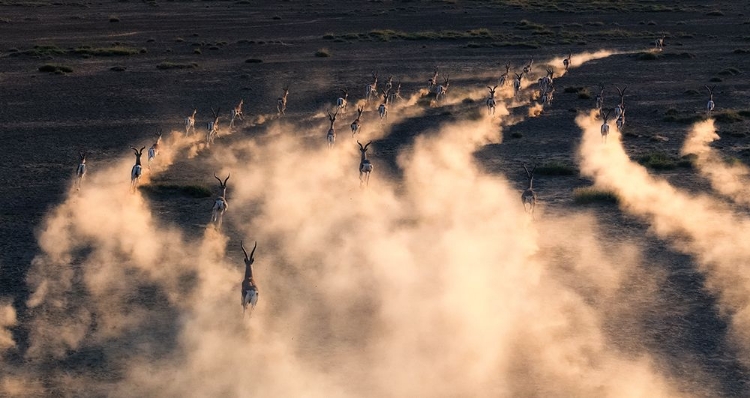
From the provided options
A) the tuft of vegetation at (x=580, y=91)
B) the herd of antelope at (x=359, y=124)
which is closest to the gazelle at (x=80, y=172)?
the herd of antelope at (x=359, y=124)

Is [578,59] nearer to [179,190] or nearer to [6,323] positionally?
[179,190]

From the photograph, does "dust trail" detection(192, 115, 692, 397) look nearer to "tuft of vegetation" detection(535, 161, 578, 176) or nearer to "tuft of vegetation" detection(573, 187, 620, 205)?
"tuft of vegetation" detection(535, 161, 578, 176)

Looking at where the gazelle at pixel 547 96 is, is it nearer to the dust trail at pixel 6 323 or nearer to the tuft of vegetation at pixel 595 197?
the tuft of vegetation at pixel 595 197

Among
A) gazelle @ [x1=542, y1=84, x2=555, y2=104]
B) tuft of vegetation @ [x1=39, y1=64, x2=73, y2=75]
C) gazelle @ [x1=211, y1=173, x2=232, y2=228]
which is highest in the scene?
tuft of vegetation @ [x1=39, y1=64, x2=73, y2=75]

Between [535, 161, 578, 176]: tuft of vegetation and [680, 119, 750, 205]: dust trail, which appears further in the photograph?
[535, 161, 578, 176]: tuft of vegetation

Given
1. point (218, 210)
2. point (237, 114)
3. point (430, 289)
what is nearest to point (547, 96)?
point (237, 114)

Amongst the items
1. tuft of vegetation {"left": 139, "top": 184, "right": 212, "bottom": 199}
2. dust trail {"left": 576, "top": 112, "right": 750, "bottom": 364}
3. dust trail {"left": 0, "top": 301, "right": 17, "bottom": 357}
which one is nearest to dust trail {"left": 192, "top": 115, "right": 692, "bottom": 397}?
tuft of vegetation {"left": 139, "top": 184, "right": 212, "bottom": 199}
